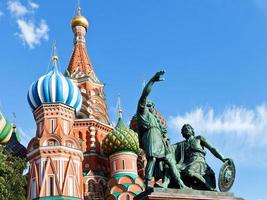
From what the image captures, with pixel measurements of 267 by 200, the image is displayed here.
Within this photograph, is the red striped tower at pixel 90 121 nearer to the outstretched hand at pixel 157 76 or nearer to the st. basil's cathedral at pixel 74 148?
the st. basil's cathedral at pixel 74 148

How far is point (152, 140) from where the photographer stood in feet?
24.9

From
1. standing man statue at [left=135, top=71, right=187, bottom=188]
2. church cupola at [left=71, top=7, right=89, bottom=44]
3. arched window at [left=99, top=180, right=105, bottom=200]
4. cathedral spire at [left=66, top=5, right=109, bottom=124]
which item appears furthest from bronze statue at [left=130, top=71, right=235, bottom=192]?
church cupola at [left=71, top=7, right=89, bottom=44]

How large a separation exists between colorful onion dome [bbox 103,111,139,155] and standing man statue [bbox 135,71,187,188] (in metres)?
24.8

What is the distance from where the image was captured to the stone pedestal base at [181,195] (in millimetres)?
6941

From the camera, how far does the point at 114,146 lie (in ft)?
109

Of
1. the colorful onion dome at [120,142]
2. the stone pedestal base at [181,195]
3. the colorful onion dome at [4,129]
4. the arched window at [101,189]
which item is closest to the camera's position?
the stone pedestal base at [181,195]

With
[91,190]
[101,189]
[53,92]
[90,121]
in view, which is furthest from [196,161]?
[90,121]

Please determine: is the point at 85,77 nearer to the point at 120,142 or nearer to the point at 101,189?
the point at 120,142

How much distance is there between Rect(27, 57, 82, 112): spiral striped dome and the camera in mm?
31844

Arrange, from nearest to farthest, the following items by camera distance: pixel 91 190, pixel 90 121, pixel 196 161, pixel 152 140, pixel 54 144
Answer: pixel 152 140 → pixel 196 161 → pixel 54 144 → pixel 91 190 → pixel 90 121

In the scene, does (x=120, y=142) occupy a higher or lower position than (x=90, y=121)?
lower

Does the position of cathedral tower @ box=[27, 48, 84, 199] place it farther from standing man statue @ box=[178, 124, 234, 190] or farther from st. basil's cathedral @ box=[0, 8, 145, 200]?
standing man statue @ box=[178, 124, 234, 190]

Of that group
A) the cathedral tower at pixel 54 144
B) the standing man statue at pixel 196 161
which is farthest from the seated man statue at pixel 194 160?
the cathedral tower at pixel 54 144

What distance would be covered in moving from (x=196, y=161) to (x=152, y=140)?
32.3 inches
